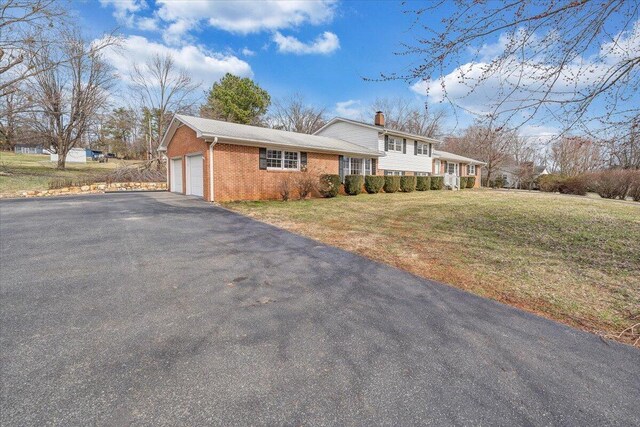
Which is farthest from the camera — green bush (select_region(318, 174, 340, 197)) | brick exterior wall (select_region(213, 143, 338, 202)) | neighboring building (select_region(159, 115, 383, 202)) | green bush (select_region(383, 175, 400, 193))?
green bush (select_region(383, 175, 400, 193))

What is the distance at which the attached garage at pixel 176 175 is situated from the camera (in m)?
15.7

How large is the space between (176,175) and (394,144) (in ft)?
50.1

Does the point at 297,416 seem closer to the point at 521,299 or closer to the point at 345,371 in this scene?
the point at 345,371

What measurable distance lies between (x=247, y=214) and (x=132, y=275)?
5875 mm

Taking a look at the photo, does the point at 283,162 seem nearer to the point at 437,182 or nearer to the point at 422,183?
the point at 422,183

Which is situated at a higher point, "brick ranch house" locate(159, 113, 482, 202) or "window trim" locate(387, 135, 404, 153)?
"window trim" locate(387, 135, 404, 153)

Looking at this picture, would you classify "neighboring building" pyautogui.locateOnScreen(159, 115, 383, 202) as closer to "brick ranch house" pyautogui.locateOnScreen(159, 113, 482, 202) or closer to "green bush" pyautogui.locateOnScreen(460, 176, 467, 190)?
"brick ranch house" pyautogui.locateOnScreen(159, 113, 482, 202)

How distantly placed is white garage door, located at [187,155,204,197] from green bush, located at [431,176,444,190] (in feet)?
62.3

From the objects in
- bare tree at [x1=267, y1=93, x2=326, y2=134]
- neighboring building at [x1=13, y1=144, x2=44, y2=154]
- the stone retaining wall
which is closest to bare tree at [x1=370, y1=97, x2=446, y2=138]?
bare tree at [x1=267, y1=93, x2=326, y2=134]

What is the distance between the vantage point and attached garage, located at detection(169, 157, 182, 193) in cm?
1570

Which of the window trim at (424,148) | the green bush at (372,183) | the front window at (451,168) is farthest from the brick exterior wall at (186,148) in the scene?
the front window at (451,168)

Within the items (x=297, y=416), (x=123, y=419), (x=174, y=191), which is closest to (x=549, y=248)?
(x=297, y=416)

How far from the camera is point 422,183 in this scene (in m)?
23.4

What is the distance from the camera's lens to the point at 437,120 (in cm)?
4159
